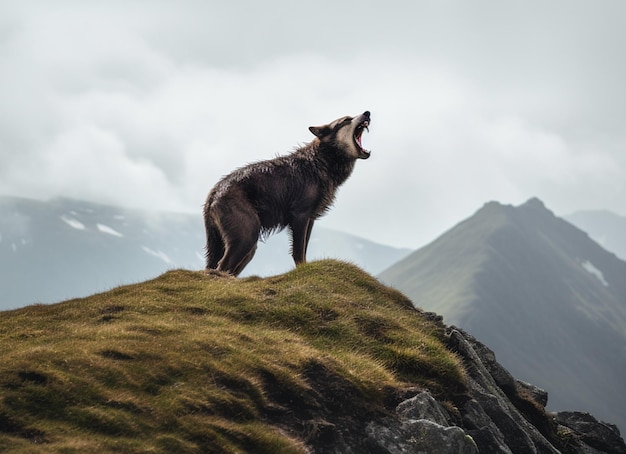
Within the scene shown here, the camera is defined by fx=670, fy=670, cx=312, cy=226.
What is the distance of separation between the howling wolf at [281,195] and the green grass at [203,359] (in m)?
1.51

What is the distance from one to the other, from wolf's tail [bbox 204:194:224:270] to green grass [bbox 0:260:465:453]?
1670 millimetres

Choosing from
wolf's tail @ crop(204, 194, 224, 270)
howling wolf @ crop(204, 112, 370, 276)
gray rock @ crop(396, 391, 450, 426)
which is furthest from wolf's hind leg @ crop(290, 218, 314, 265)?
gray rock @ crop(396, 391, 450, 426)

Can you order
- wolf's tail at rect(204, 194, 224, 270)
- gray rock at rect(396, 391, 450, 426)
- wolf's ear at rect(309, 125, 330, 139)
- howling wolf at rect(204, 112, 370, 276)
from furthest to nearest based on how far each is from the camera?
wolf's ear at rect(309, 125, 330, 139), wolf's tail at rect(204, 194, 224, 270), howling wolf at rect(204, 112, 370, 276), gray rock at rect(396, 391, 450, 426)

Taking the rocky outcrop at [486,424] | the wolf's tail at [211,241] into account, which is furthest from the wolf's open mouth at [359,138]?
the rocky outcrop at [486,424]

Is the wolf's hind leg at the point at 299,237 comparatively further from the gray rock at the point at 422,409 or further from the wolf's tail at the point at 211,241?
the gray rock at the point at 422,409

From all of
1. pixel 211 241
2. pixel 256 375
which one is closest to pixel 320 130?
pixel 211 241

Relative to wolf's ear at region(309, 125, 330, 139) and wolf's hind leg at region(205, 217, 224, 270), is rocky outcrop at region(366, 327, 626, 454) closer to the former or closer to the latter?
wolf's ear at region(309, 125, 330, 139)

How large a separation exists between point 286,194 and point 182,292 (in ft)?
18.0

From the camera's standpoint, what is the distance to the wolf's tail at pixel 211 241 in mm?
25953

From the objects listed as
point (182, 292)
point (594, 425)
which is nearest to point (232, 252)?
point (182, 292)

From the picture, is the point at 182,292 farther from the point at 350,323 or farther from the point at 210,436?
the point at 210,436

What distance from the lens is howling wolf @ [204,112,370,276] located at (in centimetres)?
2481

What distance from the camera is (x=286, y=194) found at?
25.8 meters

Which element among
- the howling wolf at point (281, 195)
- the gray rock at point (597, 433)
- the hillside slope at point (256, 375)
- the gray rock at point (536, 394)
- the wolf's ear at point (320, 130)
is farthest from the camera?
the wolf's ear at point (320, 130)
